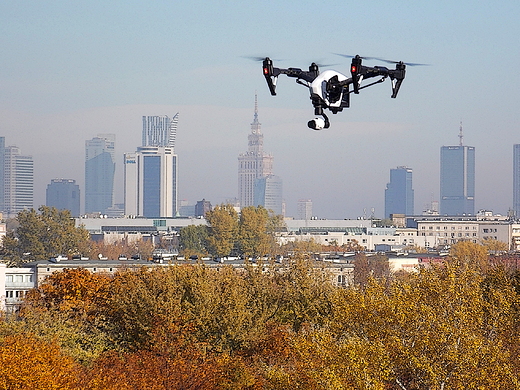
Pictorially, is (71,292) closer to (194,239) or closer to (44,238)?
(44,238)

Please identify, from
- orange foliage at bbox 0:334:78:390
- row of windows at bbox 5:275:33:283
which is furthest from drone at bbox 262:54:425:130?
row of windows at bbox 5:275:33:283

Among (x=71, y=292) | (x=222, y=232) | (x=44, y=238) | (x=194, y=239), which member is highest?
(x=222, y=232)

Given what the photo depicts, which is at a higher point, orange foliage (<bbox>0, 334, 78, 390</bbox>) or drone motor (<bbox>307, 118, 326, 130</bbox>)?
drone motor (<bbox>307, 118, 326, 130</bbox>)

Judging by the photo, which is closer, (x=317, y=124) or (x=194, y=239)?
(x=317, y=124)

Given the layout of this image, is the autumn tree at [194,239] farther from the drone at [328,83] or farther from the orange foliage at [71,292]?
the drone at [328,83]

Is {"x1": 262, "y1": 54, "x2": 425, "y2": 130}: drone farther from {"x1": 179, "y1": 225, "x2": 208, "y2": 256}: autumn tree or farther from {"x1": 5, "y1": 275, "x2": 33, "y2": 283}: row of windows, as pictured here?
{"x1": 179, "y1": 225, "x2": 208, "y2": 256}: autumn tree

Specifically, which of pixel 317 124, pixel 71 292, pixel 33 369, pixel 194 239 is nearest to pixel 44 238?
pixel 194 239

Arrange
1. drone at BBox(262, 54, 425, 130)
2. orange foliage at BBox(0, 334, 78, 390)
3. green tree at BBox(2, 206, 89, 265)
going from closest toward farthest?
drone at BBox(262, 54, 425, 130) → orange foliage at BBox(0, 334, 78, 390) → green tree at BBox(2, 206, 89, 265)
